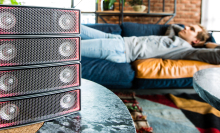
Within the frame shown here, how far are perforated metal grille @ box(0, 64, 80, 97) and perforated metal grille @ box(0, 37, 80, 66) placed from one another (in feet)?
0.07

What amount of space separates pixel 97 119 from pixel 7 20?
0.96 feet

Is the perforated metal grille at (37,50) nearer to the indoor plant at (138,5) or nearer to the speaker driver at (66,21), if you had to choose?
the speaker driver at (66,21)

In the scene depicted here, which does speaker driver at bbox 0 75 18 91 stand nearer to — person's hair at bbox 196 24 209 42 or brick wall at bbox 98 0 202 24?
person's hair at bbox 196 24 209 42

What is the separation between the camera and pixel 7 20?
13.9 inches

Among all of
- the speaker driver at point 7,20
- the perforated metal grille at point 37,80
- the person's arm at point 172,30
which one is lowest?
the perforated metal grille at point 37,80

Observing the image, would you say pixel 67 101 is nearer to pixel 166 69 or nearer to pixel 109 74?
pixel 109 74

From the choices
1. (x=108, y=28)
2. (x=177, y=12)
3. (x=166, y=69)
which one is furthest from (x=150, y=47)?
(x=177, y=12)

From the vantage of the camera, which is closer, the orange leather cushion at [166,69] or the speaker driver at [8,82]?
the speaker driver at [8,82]

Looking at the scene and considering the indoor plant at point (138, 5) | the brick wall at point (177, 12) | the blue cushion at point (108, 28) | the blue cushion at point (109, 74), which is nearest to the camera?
the blue cushion at point (109, 74)

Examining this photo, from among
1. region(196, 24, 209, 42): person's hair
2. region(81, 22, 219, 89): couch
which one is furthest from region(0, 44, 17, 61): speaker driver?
region(196, 24, 209, 42): person's hair

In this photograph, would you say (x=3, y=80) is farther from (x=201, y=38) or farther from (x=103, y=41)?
(x=201, y=38)

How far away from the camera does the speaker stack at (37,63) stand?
36 centimetres

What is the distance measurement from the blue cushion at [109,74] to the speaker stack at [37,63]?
944mm

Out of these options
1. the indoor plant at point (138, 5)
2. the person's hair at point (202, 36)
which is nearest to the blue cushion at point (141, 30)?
the person's hair at point (202, 36)
